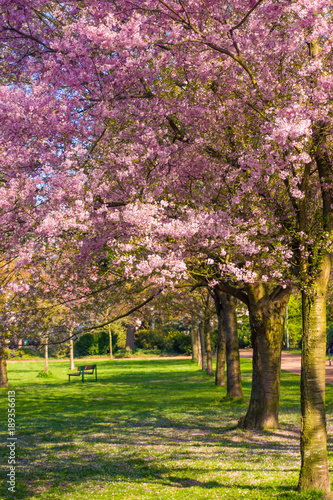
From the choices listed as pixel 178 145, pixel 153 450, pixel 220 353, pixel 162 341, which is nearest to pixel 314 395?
pixel 153 450

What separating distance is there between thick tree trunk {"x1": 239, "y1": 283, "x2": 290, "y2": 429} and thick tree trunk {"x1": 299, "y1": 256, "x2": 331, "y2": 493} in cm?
457

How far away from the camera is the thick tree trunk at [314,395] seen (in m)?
7.57

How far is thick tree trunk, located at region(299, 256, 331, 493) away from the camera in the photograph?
7.57m

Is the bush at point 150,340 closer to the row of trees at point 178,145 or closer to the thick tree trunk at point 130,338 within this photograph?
the thick tree trunk at point 130,338

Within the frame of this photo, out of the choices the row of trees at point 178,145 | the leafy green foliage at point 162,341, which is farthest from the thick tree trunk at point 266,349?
the leafy green foliage at point 162,341

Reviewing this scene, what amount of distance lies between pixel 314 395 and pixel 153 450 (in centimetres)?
553

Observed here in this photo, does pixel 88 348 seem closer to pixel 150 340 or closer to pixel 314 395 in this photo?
pixel 150 340

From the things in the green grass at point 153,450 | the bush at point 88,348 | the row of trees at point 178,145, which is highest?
the row of trees at point 178,145

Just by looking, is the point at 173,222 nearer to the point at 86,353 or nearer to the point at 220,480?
the point at 220,480

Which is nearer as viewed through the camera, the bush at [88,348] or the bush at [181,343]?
the bush at [181,343]

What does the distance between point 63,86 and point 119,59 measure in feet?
4.01

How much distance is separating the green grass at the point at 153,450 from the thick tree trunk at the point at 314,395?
397 mm

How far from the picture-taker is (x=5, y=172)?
927cm

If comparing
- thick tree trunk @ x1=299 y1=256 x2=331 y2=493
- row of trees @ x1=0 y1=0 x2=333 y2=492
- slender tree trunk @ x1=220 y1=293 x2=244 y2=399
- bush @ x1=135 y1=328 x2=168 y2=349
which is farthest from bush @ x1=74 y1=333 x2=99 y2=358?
thick tree trunk @ x1=299 y1=256 x2=331 y2=493
